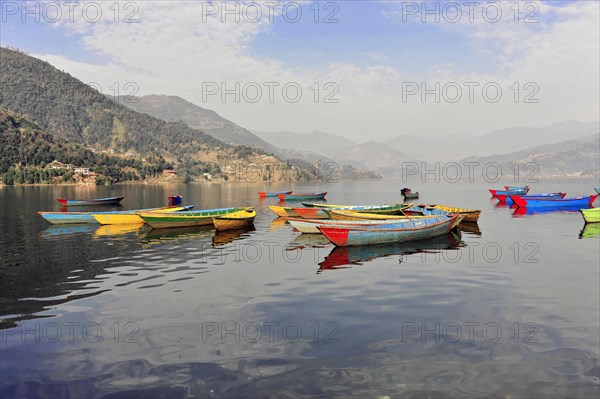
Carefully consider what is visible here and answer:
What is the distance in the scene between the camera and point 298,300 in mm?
20797

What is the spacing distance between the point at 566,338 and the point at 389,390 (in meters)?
8.59

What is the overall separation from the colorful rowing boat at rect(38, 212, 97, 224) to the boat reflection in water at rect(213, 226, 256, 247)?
1933 centimetres

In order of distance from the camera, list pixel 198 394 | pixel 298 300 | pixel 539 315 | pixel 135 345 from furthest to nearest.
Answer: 1. pixel 298 300
2. pixel 539 315
3. pixel 135 345
4. pixel 198 394

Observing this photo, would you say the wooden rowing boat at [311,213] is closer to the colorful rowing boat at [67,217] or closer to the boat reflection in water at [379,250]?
the boat reflection in water at [379,250]

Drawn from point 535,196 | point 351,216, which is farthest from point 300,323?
point 535,196

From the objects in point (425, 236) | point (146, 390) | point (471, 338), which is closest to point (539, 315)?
point (471, 338)

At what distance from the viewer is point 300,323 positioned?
1733 centimetres

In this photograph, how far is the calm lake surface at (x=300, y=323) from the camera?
12.3 metres

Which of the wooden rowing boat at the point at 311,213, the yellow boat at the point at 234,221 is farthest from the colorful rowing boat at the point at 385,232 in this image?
the wooden rowing boat at the point at 311,213

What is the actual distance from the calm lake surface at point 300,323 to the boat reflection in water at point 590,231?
11263 mm

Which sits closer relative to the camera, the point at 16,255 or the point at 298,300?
the point at 298,300

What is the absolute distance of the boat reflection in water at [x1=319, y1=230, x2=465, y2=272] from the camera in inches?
1184

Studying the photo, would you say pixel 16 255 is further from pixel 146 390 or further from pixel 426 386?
pixel 426 386

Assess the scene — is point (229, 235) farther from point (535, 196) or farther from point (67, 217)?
point (535, 196)
